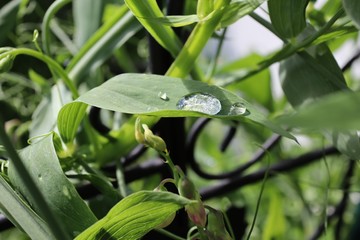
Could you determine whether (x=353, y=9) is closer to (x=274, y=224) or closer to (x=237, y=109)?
(x=237, y=109)

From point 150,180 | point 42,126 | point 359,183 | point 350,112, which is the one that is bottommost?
point 359,183

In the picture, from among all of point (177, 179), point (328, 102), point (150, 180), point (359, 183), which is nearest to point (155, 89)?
point (177, 179)

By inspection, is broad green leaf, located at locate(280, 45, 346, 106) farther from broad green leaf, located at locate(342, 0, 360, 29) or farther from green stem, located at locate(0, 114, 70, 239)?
green stem, located at locate(0, 114, 70, 239)

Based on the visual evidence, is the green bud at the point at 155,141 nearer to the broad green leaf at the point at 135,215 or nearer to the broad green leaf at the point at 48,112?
the broad green leaf at the point at 135,215

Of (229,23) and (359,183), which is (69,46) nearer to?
(229,23)

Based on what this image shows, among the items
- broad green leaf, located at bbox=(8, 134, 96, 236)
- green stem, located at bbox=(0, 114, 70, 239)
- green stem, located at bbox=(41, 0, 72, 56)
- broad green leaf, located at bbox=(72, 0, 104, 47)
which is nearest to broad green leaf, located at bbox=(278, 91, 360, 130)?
green stem, located at bbox=(0, 114, 70, 239)

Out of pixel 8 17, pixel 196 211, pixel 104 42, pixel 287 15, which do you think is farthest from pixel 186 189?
pixel 8 17
